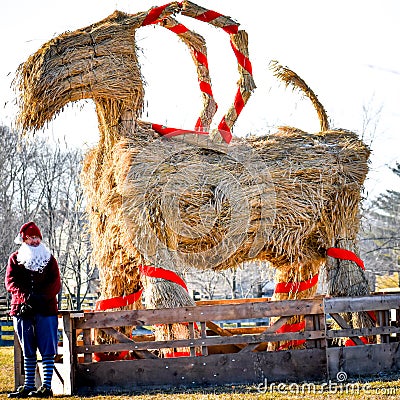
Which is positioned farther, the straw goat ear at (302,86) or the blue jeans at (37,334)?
the straw goat ear at (302,86)

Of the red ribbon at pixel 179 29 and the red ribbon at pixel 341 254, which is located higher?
the red ribbon at pixel 179 29

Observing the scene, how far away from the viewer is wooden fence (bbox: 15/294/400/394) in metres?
6.86

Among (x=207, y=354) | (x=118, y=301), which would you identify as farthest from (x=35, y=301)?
(x=207, y=354)

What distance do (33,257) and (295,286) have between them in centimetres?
324

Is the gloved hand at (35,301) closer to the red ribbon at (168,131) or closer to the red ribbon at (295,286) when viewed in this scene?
the red ribbon at (168,131)

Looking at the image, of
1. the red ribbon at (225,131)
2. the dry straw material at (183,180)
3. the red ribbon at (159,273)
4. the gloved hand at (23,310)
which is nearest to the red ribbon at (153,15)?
the dry straw material at (183,180)

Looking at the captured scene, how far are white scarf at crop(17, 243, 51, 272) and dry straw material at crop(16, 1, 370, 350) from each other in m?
0.86

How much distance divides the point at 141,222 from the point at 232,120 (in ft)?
5.62

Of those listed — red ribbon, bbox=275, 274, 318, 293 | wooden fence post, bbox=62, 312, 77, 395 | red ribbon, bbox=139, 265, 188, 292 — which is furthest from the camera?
red ribbon, bbox=275, 274, 318, 293

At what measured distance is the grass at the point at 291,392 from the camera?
20.0 ft

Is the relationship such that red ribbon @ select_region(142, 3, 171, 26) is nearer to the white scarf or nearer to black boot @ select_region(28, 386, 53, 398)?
the white scarf

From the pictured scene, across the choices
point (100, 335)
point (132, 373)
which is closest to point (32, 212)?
point (100, 335)

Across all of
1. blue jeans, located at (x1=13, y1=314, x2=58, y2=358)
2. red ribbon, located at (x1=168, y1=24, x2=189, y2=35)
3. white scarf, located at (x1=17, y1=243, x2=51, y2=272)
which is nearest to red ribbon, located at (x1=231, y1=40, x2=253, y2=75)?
red ribbon, located at (x1=168, y1=24, x2=189, y2=35)

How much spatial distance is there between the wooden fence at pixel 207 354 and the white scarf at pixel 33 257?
1.67 ft
